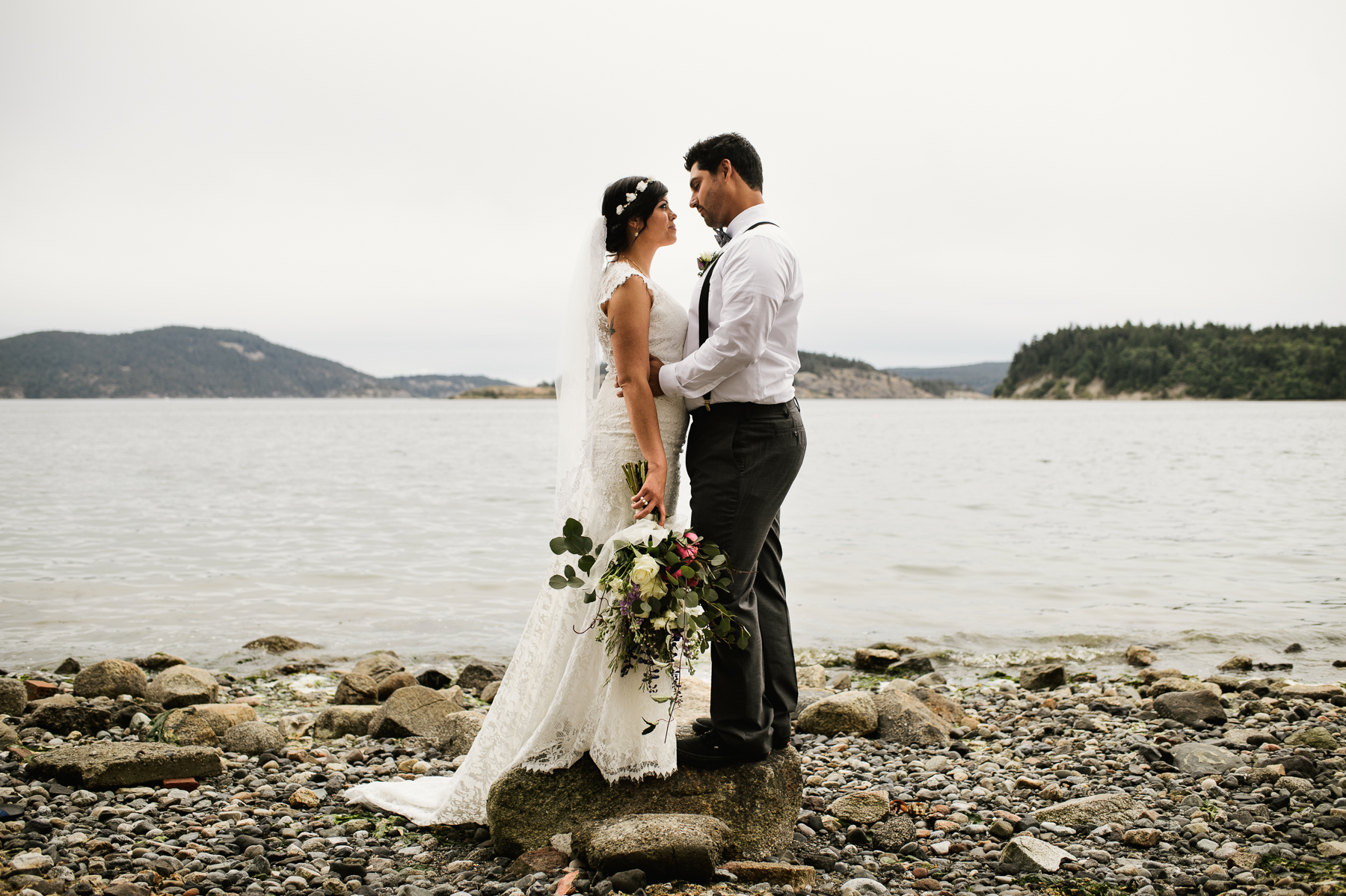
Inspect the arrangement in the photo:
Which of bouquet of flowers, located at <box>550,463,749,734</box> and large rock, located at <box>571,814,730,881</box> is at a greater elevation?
bouquet of flowers, located at <box>550,463,749,734</box>

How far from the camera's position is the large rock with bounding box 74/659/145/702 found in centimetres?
736

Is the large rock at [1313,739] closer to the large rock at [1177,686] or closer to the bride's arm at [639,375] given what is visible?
the large rock at [1177,686]

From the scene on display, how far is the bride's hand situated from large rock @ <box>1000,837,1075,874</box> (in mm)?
2200

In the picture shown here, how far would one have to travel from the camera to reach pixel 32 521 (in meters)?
19.9

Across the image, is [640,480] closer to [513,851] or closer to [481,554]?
[513,851]

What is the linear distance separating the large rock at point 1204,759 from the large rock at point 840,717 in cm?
191

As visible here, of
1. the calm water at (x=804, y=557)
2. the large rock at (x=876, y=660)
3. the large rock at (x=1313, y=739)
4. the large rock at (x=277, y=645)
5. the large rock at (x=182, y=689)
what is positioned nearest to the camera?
the large rock at (x=1313, y=739)

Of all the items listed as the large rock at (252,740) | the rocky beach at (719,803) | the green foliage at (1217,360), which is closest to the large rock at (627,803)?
the rocky beach at (719,803)

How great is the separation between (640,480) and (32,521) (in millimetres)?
20886

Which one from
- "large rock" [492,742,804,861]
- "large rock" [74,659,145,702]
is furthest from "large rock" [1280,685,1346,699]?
"large rock" [74,659,145,702]

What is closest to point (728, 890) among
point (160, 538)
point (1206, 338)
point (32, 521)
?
point (160, 538)

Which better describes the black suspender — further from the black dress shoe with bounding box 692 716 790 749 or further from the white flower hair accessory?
the black dress shoe with bounding box 692 716 790 749

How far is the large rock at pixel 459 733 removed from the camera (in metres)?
6.27

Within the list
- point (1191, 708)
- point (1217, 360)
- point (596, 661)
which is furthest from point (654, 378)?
point (1217, 360)
